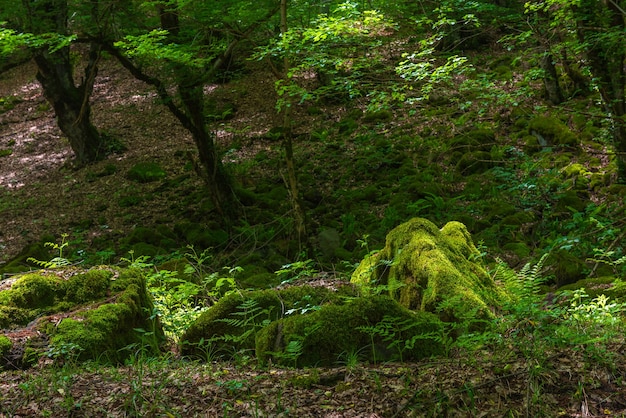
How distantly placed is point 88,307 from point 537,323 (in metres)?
3.65

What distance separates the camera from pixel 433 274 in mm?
4531

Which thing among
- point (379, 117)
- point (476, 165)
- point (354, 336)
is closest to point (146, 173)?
point (379, 117)

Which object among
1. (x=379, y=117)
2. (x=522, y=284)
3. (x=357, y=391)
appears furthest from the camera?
(x=379, y=117)

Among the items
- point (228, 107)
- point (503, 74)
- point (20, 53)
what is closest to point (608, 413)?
point (503, 74)

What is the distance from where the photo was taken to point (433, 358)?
3.52 m

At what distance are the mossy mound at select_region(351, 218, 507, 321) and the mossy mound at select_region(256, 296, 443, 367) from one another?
0.31m

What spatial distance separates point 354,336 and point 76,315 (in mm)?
2418

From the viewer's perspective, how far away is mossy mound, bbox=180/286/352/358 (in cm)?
431

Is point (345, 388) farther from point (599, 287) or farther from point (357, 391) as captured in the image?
point (599, 287)

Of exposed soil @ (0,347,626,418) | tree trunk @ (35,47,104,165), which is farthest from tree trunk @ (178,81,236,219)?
exposed soil @ (0,347,626,418)

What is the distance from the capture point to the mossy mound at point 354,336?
11.9ft

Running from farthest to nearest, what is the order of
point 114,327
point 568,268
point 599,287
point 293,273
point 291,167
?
point 291,167
point 293,273
point 568,268
point 599,287
point 114,327

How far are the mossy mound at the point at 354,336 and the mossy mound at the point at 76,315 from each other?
1.29 m

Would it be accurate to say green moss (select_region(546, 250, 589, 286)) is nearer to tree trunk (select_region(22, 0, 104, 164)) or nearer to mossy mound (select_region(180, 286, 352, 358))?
mossy mound (select_region(180, 286, 352, 358))
